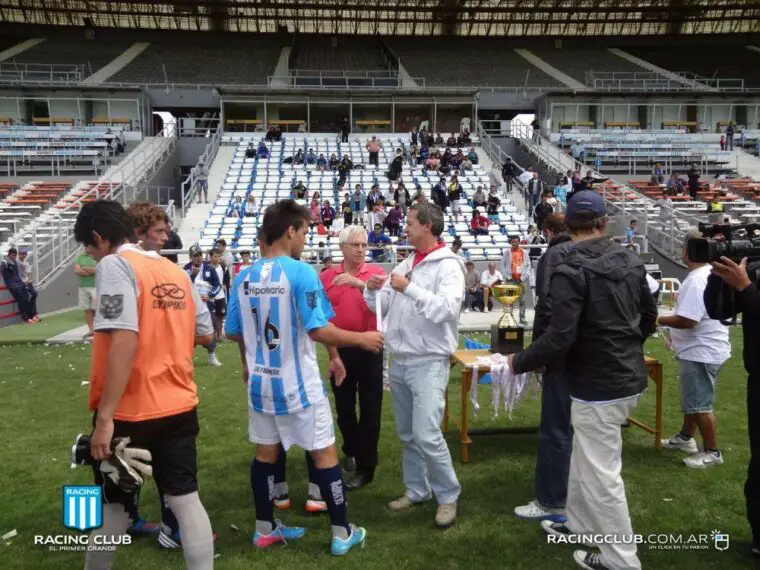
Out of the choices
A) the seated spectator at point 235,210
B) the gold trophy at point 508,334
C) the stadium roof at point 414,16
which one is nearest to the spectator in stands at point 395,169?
the seated spectator at point 235,210

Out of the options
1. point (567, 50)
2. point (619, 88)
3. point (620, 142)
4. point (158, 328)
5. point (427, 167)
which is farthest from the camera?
point (567, 50)

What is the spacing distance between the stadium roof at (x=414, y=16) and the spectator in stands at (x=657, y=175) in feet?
66.0

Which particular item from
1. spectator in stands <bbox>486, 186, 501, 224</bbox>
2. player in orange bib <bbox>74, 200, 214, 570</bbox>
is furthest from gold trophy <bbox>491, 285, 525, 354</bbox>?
spectator in stands <bbox>486, 186, 501, 224</bbox>

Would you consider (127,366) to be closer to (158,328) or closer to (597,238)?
(158,328)

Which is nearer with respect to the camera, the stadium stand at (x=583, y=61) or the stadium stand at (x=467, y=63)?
the stadium stand at (x=467, y=63)

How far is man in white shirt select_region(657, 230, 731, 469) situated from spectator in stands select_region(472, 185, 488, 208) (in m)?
17.0

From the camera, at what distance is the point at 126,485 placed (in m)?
2.71

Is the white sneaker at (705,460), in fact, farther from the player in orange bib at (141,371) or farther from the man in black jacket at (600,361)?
the player in orange bib at (141,371)

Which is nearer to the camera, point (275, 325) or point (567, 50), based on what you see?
point (275, 325)

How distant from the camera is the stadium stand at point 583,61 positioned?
138ft

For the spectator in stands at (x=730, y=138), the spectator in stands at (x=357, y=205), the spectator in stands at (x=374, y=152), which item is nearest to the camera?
the spectator in stands at (x=357, y=205)

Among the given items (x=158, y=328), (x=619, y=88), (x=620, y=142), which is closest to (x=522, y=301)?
(x=158, y=328)

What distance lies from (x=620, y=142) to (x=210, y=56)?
88.7 ft

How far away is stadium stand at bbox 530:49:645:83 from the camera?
41938 millimetres
